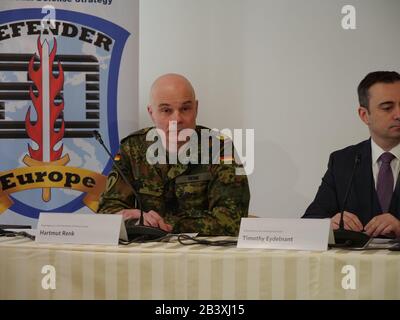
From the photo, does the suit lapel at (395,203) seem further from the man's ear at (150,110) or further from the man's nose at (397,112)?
the man's ear at (150,110)

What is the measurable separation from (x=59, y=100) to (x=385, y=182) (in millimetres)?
1735

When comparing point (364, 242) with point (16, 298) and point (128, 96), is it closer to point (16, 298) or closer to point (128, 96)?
point (16, 298)

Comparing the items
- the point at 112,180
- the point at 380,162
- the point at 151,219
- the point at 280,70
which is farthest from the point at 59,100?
the point at 380,162

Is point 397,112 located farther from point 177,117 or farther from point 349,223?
point 177,117

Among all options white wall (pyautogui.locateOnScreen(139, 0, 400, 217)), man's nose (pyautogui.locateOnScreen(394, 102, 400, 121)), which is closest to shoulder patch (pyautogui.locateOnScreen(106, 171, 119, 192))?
white wall (pyautogui.locateOnScreen(139, 0, 400, 217))

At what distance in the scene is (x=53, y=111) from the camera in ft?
11.9

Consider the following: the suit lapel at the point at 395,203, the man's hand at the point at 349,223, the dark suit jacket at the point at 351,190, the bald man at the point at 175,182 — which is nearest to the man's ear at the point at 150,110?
the bald man at the point at 175,182

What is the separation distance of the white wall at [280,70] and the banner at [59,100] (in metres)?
0.18

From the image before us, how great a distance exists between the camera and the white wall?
350cm

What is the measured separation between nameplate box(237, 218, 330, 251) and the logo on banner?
1.35 m

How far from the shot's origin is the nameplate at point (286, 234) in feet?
7.75
